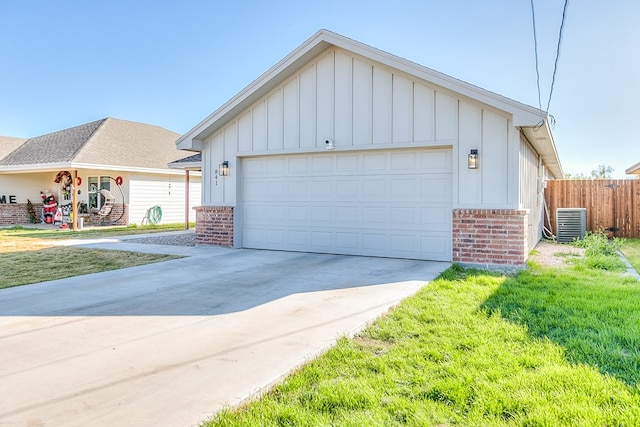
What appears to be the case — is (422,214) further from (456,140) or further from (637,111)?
(637,111)

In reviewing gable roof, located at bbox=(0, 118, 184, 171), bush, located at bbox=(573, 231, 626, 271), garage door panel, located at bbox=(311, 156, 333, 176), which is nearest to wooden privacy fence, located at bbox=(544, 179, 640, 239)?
bush, located at bbox=(573, 231, 626, 271)

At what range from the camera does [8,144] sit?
70.8 ft

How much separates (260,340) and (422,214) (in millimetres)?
5235

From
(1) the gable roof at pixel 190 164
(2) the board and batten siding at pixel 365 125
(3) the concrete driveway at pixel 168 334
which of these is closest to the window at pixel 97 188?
(1) the gable roof at pixel 190 164

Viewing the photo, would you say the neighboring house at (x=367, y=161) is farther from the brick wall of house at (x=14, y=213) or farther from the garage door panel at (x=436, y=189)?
the brick wall of house at (x=14, y=213)

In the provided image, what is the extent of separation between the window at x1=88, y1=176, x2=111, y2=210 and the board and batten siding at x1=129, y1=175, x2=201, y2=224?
5.17ft

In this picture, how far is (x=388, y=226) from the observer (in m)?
8.40

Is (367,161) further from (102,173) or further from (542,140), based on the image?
(102,173)

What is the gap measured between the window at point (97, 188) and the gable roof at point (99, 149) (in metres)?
1.75


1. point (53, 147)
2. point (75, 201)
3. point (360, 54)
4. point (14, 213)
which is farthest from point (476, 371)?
point (14, 213)

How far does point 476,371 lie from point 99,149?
59.3 feet

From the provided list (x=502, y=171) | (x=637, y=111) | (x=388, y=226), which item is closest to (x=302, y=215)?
(x=388, y=226)

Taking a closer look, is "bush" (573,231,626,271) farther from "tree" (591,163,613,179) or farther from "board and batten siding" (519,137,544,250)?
"tree" (591,163,613,179)

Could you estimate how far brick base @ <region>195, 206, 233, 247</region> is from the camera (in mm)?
9977
